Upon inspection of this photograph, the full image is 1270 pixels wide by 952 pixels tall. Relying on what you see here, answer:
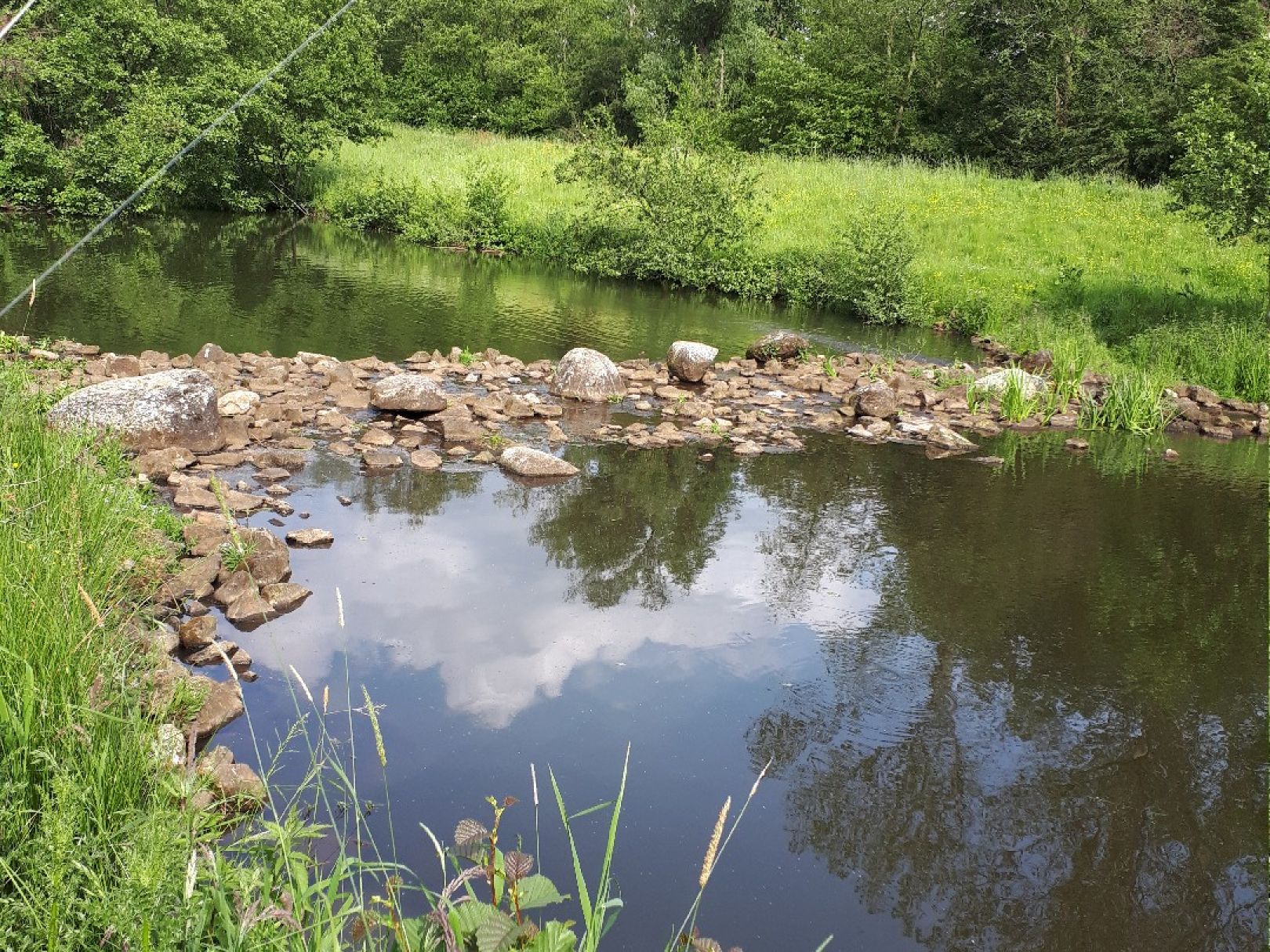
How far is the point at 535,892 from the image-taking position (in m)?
2.41

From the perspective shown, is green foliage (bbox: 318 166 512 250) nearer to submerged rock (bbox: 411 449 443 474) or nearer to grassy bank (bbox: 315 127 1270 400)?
grassy bank (bbox: 315 127 1270 400)

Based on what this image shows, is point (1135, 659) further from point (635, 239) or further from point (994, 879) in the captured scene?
point (635, 239)

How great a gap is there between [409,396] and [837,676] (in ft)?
16.9

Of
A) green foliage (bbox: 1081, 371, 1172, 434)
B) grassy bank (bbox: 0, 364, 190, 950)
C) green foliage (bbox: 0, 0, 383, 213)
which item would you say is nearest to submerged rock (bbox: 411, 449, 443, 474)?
grassy bank (bbox: 0, 364, 190, 950)

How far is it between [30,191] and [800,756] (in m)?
21.8

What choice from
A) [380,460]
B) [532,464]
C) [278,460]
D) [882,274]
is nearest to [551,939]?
[532,464]

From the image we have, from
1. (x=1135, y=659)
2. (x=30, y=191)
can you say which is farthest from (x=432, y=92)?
(x=1135, y=659)

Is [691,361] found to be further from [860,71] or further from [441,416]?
[860,71]

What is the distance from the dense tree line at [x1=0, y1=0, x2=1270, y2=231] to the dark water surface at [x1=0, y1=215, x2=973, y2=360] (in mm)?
2915

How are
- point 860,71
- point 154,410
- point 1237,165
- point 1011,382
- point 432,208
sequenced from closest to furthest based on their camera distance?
point 154,410, point 1011,382, point 1237,165, point 432,208, point 860,71

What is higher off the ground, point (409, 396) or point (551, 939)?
point (551, 939)

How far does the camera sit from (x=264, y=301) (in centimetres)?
1510

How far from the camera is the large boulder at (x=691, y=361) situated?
11633 mm

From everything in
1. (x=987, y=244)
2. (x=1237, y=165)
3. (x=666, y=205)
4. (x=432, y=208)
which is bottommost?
(x=432, y=208)
